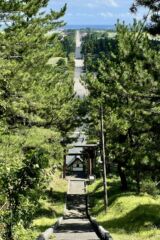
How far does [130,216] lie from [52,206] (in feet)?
47.9

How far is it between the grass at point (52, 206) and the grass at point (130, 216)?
3492 mm

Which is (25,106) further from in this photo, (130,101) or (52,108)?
(52,108)

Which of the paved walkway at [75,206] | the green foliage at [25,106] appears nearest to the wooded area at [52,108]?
the green foliage at [25,106]

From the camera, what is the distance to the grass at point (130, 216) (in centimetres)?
2676

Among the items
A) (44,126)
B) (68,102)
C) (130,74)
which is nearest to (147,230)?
(130,74)

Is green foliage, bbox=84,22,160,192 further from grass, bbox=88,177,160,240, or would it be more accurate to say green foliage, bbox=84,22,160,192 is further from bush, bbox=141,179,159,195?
grass, bbox=88,177,160,240

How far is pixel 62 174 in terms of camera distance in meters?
66.4

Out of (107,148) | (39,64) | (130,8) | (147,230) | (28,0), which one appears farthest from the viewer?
(107,148)

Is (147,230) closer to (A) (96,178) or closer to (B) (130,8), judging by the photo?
(B) (130,8)

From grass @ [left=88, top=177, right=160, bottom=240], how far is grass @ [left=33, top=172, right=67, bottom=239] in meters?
3.49

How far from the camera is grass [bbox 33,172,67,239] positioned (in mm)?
35125

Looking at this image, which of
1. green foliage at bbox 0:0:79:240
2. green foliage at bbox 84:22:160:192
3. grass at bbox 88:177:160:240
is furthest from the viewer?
grass at bbox 88:177:160:240

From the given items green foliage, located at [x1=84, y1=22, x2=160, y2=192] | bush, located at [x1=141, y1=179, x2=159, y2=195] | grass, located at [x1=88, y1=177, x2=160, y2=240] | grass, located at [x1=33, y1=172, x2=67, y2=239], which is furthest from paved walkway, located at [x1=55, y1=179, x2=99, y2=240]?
bush, located at [x1=141, y1=179, x2=159, y2=195]

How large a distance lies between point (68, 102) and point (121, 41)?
44.1ft
